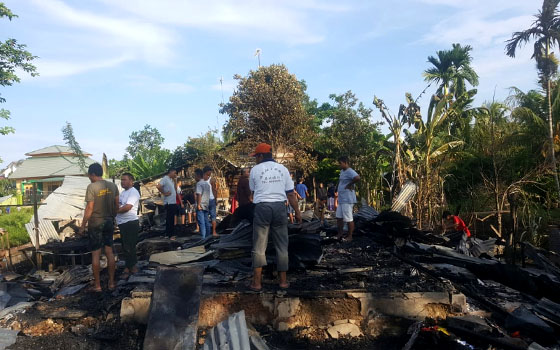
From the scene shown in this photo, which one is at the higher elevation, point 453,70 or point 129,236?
point 453,70

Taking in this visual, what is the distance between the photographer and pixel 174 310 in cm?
416

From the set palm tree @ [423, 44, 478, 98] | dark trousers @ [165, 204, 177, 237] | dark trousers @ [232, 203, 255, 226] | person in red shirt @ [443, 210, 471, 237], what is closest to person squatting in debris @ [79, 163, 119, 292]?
dark trousers @ [232, 203, 255, 226]

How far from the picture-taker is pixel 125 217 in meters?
5.96

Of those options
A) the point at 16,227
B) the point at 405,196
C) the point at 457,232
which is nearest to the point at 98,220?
the point at 457,232

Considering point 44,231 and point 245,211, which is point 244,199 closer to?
point 245,211

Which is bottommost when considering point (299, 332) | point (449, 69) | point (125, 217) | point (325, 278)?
point (299, 332)

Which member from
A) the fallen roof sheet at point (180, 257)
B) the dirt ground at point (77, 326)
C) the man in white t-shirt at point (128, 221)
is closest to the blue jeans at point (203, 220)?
the fallen roof sheet at point (180, 257)

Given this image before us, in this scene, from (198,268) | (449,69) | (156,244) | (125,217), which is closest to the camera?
(198,268)

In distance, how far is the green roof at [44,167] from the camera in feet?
112

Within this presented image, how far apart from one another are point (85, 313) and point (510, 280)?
5151 mm

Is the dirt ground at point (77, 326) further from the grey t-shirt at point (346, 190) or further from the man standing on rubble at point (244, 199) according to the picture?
the grey t-shirt at point (346, 190)

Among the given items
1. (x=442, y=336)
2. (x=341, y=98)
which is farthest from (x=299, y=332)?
(x=341, y=98)

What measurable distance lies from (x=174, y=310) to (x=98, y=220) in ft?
7.29

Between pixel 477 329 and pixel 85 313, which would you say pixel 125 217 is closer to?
pixel 85 313
